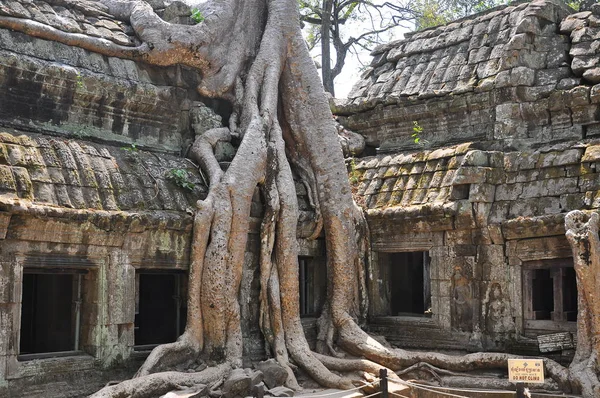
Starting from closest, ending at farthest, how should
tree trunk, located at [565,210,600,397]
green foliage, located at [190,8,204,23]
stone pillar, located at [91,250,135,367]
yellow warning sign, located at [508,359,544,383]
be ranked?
yellow warning sign, located at [508,359,544,383] < tree trunk, located at [565,210,600,397] < stone pillar, located at [91,250,135,367] < green foliage, located at [190,8,204,23]

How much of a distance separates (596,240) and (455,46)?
4.59 meters

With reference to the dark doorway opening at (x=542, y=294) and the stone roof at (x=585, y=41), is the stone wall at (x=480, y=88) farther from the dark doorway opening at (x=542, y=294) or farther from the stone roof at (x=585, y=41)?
the dark doorway opening at (x=542, y=294)

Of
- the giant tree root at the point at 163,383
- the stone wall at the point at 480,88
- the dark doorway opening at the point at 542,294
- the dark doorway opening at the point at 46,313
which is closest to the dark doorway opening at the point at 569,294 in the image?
the dark doorway opening at the point at 542,294

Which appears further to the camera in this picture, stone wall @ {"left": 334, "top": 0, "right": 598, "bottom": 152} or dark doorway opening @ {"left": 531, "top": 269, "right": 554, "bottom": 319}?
stone wall @ {"left": 334, "top": 0, "right": 598, "bottom": 152}

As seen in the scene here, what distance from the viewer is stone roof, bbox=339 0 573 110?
35.0 ft

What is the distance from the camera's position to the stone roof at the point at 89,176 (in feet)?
26.1

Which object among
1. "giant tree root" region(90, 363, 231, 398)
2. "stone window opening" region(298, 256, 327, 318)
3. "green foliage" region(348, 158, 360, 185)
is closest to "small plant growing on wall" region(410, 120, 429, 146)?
"green foliage" region(348, 158, 360, 185)

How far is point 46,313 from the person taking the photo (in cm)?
1090

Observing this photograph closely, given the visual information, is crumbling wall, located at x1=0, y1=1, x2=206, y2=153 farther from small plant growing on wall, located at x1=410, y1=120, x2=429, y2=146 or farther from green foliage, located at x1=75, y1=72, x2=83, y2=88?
small plant growing on wall, located at x1=410, y1=120, x2=429, y2=146

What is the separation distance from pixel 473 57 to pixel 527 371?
5683mm

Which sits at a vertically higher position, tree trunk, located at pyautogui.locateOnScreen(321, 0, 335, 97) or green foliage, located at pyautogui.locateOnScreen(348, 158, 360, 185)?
tree trunk, located at pyautogui.locateOnScreen(321, 0, 335, 97)

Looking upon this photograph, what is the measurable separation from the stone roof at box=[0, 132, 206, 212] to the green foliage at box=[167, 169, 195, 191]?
0.03m

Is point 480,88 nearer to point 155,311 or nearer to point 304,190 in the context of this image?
point 304,190

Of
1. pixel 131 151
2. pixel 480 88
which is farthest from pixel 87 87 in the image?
pixel 480 88
